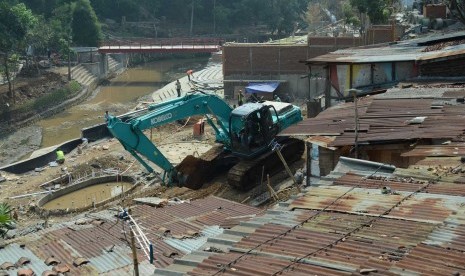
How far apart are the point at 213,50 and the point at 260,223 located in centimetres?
4694

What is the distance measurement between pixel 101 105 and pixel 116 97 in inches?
135

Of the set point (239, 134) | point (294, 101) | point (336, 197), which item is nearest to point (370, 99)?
point (239, 134)

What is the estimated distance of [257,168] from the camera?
19172mm

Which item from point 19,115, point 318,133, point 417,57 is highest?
point 417,57

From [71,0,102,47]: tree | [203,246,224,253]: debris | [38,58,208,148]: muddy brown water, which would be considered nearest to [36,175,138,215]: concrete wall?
[38,58,208,148]: muddy brown water

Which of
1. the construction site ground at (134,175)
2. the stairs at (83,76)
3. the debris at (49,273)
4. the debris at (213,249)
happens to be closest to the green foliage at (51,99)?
the stairs at (83,76)

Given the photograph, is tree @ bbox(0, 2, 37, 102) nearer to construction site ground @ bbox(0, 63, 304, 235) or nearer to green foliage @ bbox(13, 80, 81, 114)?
green foliage @ bbox(13, 80, 81, 114)

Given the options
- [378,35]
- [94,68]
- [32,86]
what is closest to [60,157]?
[32,86]

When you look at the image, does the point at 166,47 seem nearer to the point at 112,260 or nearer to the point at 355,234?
the point at 112,260

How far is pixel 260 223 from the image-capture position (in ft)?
27.7

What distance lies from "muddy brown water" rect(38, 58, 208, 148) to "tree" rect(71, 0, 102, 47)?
13.1ft

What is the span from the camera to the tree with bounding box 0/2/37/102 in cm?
3881

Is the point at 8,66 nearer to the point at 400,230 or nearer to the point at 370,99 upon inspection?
the point at 370,99

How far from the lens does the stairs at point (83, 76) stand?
47.8 m
